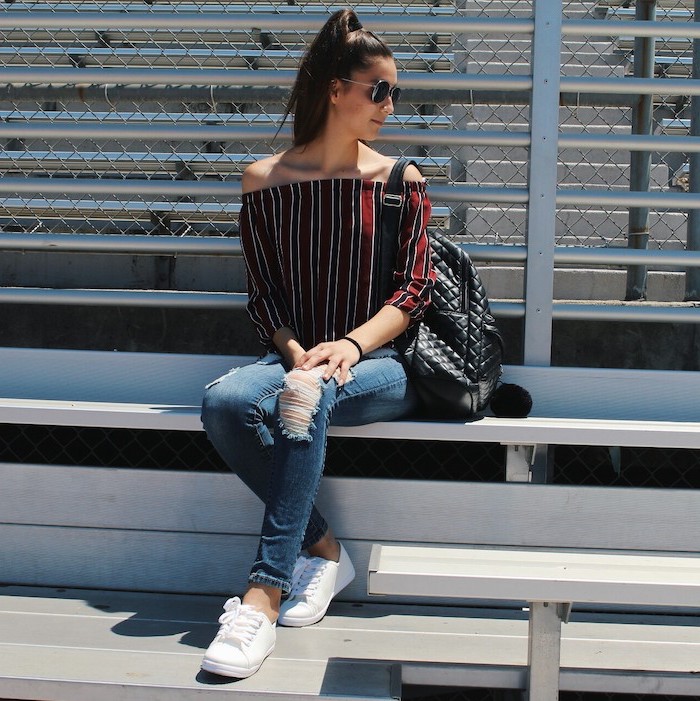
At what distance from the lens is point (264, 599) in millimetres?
2100

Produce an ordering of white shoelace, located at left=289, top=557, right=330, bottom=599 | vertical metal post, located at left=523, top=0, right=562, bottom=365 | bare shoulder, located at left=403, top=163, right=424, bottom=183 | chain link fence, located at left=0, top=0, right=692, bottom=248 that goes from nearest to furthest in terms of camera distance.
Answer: white shoelace, located at left=289, top=557, right=330, bottom=599 → bare shoulder, located at left=403, top=163, right=424, bottom=183 → vertical metal post, located at left=523, top=0, right=562, bottom=365 → chain link fence, located at left=0, top=0, right=692, bottom=248

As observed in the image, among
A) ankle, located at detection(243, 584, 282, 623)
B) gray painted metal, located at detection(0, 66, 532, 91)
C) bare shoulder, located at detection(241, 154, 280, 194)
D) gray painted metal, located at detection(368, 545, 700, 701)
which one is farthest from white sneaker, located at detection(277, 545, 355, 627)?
gray painted metal, located at detection(0, 66, 532, 91)

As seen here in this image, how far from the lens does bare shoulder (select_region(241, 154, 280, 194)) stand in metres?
2.60

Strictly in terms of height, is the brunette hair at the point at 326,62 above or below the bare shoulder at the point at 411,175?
above

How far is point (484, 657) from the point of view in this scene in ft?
7.10

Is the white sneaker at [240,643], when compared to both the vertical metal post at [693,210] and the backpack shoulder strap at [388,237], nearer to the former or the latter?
the backpack shoulder strap at [388,237]

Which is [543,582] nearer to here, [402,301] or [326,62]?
[402,301]

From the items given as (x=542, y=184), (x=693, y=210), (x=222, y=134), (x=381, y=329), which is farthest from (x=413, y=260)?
(x=693, y=210)

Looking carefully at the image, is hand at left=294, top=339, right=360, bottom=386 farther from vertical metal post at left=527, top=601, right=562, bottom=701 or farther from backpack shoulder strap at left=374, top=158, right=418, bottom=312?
vertical metal post at left=527, top=601, right=562, bottom=701

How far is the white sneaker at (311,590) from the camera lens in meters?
2.27

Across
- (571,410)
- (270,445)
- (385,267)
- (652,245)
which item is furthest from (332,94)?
(652,245)

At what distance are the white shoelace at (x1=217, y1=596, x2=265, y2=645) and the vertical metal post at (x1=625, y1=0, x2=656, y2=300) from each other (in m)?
2.11

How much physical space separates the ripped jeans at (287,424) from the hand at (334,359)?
0.03 m

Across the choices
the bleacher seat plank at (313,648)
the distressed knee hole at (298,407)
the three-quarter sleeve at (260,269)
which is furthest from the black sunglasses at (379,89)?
the bleacher seat plank at (313,648)
